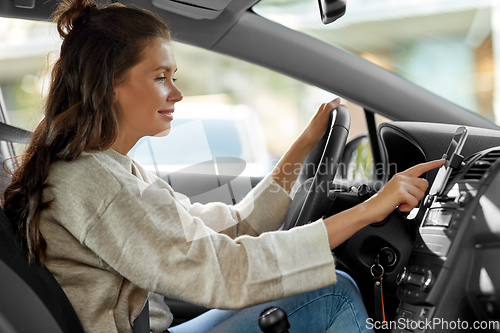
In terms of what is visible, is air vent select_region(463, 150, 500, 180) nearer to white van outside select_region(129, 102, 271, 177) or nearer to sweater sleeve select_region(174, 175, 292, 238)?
sweater sleeve select_region(174, 175, 292, 238)

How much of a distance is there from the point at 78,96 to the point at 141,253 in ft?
1.07

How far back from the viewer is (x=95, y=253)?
0.74 metres

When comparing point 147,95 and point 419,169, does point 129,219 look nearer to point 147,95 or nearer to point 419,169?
point 147,95

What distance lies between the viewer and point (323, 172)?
939mm

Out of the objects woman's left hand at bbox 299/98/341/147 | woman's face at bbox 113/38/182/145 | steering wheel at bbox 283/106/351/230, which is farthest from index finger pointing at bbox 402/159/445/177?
woman's face at bbox 113/38/182/145

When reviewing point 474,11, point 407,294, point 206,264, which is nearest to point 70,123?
point 206,264

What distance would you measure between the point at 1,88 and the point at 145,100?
116cm

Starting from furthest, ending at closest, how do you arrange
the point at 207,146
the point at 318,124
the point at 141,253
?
the point at 207,146
the point at 318,124
the point at 141,253

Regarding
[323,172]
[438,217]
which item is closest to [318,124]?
[323,172]

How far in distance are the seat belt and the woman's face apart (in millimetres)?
324

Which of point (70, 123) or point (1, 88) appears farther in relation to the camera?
point (1, 88)

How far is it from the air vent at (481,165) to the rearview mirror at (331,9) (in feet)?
1.25

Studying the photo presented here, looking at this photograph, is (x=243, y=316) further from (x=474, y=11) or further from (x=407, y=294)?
(x=474, y=11)

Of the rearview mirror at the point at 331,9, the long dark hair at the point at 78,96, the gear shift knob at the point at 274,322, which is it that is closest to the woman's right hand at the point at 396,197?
the gear shift knob at the point at 274,322
